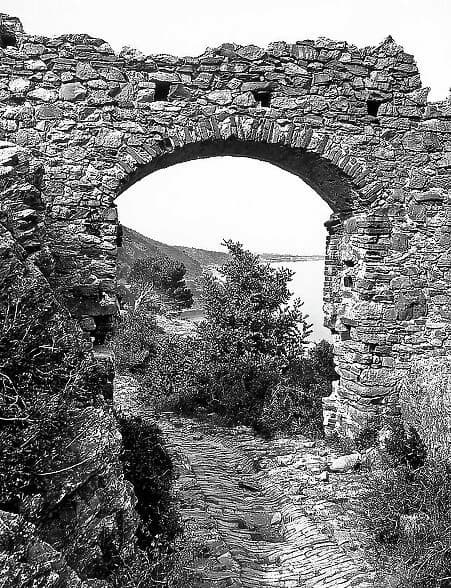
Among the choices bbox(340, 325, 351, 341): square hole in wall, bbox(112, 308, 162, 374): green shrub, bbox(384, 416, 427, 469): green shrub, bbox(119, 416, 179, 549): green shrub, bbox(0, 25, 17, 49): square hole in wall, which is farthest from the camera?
bbox(112, 308, 162, 374): green shrub

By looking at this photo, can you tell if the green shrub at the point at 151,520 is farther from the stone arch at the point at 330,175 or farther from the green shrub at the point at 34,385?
the stone arch at the point at 330,175

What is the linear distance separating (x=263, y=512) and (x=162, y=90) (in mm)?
4553

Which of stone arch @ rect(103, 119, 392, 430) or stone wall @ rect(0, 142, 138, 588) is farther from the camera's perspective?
stone arch @ rect(103, 119, 392, 430)

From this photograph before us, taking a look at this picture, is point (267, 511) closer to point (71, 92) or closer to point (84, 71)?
point (71, 92)

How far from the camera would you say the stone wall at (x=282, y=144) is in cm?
618

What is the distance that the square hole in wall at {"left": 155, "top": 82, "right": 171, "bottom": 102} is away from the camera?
627cm

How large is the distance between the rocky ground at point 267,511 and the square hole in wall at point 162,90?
4015mm

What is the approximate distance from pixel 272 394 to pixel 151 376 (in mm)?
2327

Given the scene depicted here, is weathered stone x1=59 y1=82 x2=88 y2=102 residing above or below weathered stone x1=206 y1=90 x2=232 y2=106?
below

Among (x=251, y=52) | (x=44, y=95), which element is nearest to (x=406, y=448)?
(x=251, y=52)

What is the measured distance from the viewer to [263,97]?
6.47 m

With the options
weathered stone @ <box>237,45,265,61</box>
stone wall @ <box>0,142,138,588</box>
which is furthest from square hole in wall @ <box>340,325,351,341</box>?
stone wall @ <box>0,142,138,588</box>

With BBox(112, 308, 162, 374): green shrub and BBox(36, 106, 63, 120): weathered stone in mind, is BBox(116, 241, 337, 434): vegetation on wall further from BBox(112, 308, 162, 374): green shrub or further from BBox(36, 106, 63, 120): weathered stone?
BBox(36, 106, 63, 120): weathered stone

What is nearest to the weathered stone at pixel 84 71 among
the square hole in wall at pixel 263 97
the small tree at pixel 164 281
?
the square hole in wall at pixel 263 97
